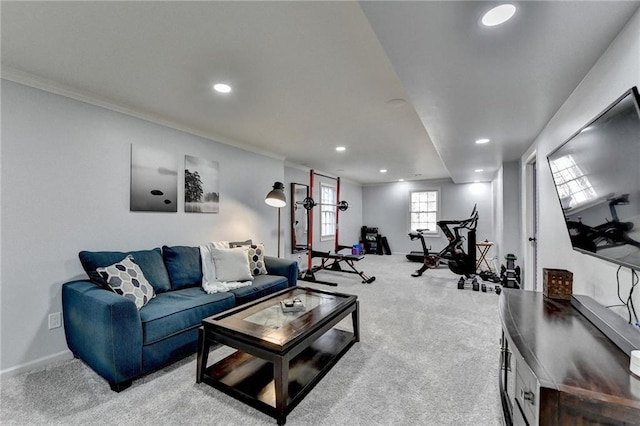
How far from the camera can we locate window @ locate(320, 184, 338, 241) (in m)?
7.41

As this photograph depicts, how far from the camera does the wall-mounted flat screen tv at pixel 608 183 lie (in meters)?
1.18

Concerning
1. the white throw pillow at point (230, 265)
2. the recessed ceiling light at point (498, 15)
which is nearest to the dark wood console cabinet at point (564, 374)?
the recessed ceiling light at point (498, 15)

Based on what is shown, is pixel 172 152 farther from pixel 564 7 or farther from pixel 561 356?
pixel 561 356

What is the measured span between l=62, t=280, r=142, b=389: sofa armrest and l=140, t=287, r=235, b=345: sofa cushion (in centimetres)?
10

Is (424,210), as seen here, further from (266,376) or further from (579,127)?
(266,376)

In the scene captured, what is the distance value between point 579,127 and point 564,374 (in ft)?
6.21

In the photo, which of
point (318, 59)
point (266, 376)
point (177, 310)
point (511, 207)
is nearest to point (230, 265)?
point (177, 310)

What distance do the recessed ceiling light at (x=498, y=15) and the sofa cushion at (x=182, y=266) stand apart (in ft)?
10.6

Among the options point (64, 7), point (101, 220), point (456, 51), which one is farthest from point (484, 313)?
point (64, 7)

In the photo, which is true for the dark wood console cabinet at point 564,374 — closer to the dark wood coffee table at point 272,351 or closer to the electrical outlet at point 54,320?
the dark wood coffee table at point 272,351

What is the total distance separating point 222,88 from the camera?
2512mm

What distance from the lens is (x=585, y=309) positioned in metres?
1.60

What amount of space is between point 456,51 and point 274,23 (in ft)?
3.49

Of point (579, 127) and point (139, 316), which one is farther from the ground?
point (579, 127)
